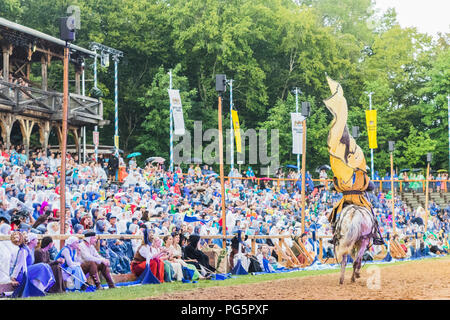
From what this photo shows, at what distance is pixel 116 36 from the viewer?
52250mm

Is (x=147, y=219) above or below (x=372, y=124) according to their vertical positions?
below

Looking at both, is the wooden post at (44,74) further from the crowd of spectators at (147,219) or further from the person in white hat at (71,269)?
the person in white hat at (71,269)

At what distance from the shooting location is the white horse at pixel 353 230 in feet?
49.1

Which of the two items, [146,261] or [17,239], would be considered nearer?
[17,239]

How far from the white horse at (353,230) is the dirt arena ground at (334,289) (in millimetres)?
788

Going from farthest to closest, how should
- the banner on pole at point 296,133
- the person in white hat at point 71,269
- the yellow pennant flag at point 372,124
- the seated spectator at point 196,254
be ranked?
the yellow pennant flag at point 372,124 → the banner on pole at point 296,133 → the seated spectator at point 196,254 → the person in white hat at point 71,269

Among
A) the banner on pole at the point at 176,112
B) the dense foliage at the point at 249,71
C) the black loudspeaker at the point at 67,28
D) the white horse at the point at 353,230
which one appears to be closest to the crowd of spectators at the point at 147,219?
the white horse at the point at 353,230

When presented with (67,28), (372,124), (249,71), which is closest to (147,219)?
(67,28)

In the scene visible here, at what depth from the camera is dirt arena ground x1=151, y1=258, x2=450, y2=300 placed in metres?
12.8

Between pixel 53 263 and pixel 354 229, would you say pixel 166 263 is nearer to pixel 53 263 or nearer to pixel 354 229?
pixel 53 263

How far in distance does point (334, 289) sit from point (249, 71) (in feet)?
132

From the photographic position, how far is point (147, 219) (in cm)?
2025
